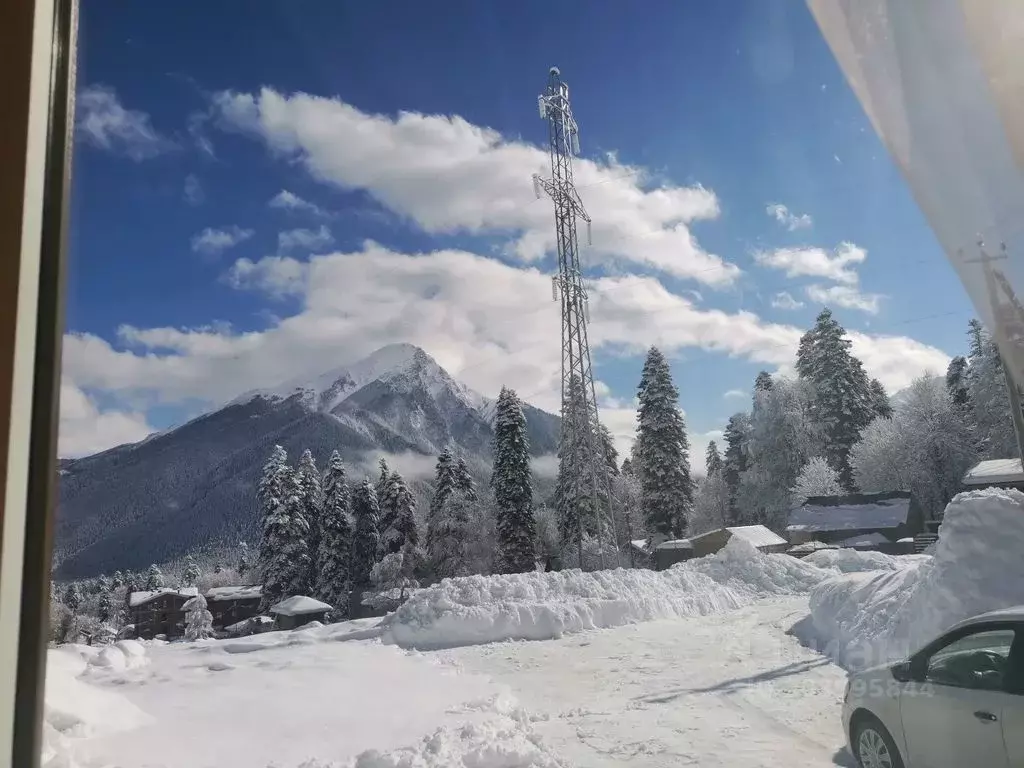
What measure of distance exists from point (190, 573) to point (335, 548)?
141 cm

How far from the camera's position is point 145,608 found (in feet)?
9.46

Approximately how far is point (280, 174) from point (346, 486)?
2.22 metres

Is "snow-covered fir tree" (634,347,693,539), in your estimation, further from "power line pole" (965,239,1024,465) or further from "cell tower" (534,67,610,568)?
"power line pole" (965,239,1024,465)

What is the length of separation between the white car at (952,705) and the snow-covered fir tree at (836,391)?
452 millimetres

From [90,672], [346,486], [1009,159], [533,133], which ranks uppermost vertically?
[533,133]

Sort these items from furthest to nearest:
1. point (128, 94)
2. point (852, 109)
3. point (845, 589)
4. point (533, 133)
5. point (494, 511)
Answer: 1. point (494, 511)
2. point (533, 133)
3. point (128, 94)
4. point (845, 589)
5. point (852, 109)

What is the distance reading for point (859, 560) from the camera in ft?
5.97

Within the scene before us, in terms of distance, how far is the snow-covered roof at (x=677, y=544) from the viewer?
3674 mm

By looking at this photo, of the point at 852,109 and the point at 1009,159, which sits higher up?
the point at 852,109

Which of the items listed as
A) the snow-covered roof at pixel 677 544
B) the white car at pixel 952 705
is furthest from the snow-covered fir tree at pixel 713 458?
the snow-covered roof at pixel 677 544

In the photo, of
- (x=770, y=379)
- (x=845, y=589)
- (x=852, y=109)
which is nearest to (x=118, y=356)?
(x=770, y=379)

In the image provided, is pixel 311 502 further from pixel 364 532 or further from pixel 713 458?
pixel 713 458

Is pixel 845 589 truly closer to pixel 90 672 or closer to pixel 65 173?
pixel 65 173

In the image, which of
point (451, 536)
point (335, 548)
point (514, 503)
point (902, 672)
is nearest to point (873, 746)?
point (902, 672)
